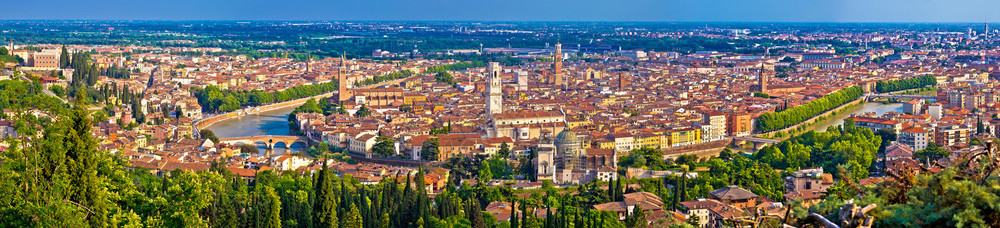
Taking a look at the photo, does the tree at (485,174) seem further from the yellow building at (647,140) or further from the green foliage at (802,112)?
the green foliage at (802,112)

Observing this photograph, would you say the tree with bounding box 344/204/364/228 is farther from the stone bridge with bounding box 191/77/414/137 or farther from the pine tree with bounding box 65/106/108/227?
the stone bridge with bounding box 191/77/414/137

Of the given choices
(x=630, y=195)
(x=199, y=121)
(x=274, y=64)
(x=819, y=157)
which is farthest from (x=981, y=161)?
(x=274, y=64)

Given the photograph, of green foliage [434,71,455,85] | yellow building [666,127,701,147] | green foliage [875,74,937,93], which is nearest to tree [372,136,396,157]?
yellow building [666,127,701,147]

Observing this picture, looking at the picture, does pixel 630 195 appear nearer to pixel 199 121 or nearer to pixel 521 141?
pixel 521 141

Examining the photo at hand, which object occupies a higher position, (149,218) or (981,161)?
(981,161)

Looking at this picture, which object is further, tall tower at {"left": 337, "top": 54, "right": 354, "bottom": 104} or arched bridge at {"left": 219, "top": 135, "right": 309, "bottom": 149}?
tall tower at {"left": 337, "top": 54, "right": 354, "bottom": 104}

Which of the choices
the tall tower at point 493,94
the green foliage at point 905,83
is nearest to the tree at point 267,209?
the tall tower at point 493,94
